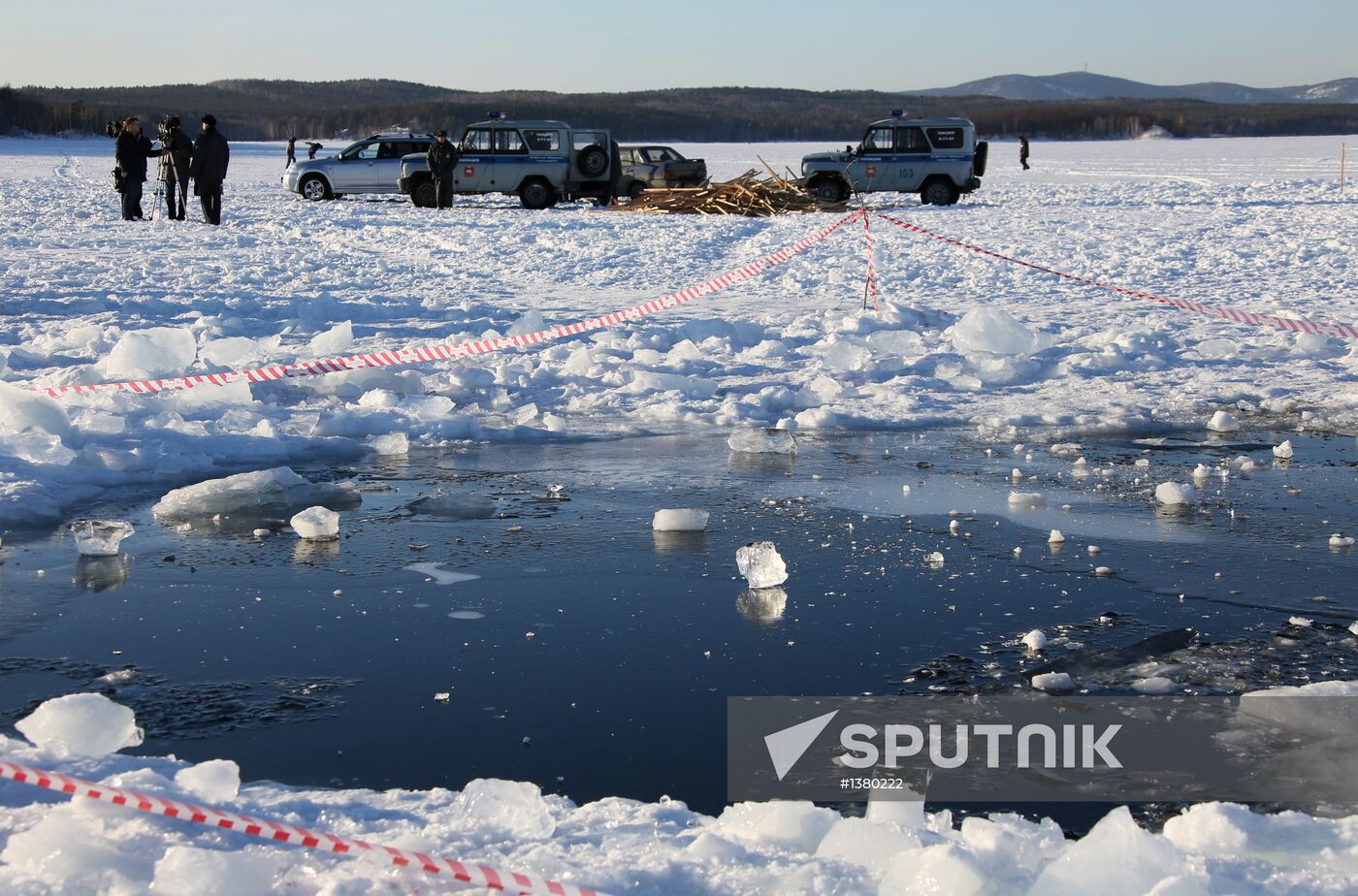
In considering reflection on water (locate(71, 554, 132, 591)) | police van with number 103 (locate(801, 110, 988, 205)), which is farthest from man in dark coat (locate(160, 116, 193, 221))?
reflection on water (locate(71, 554, 132, 591))

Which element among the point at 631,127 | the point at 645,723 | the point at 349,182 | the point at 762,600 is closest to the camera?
the point at 645,723

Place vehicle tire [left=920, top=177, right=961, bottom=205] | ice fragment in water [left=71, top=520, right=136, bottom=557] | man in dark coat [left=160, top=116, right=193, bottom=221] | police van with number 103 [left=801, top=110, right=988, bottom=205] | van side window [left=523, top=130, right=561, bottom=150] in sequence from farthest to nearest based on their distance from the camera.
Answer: vehicle tire [left=920, top=177, right=961, bottom=205] → police van with number 103 [left=801, top=110, right=988, bottom=205] → van side window [left=523, top=130, right=561, bottom=150] → man in dark coat [left=160, top=116, right=193, bottom=221] → ice fragment in water [left=71, top=520, right=136, bottom=557]

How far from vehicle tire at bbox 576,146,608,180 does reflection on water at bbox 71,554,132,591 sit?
21.3 metres

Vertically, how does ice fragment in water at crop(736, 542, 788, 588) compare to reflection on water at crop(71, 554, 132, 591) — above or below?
above

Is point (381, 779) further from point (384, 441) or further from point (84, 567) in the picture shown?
point (384, 441)

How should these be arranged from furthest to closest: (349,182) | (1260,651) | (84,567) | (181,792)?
(349,182) → (84,567) → (1260,651) → (181,792)

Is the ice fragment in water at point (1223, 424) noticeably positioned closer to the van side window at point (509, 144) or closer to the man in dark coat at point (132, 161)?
the man in dark coat at point (132, 161)

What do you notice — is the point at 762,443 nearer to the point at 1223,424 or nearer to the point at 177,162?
the point at 1223,424

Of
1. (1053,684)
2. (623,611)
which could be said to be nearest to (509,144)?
(623,611)

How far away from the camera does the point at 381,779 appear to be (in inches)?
156

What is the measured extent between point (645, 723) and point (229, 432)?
504 centimetres

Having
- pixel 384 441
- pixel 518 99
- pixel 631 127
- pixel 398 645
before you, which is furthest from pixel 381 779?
pixel 518 99

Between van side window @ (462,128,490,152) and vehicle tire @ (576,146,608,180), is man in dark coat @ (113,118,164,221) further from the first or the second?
vehicle tire @ (576,146,608,180)

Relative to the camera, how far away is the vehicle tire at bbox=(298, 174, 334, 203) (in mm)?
28016
